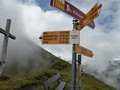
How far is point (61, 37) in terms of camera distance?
3.90 m

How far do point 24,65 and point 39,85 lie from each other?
41.7 feet

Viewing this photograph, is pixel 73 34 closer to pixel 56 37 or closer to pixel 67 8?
pixel 56 37

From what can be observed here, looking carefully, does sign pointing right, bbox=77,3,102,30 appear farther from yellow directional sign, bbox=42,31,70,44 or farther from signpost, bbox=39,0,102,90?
yellow directional sign, bbox=42,31,70,44

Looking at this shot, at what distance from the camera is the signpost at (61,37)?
3.70 m

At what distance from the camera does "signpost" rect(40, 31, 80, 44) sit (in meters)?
3.70

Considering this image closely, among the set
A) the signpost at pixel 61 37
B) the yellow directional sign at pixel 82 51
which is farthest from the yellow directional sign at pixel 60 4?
the yellow directional sign at pixel 82 51

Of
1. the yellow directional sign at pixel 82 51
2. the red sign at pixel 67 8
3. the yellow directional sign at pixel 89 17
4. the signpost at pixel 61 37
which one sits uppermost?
the red sign at pixel 67 8

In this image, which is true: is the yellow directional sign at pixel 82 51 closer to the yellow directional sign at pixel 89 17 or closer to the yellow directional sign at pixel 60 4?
the yellow directional sign at pixel 89 17

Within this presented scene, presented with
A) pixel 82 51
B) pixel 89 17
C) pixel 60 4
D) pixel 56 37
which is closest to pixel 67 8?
pixel 60 4

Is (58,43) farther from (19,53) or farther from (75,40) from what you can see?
(19,53)

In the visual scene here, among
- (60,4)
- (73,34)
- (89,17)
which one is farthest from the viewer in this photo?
(89,17)

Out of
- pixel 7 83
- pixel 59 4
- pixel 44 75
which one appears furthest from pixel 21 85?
pixel 59 4

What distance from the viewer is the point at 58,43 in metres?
3.86

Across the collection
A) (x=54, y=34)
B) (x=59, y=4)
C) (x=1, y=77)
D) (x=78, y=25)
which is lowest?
(x=1, y=77)
